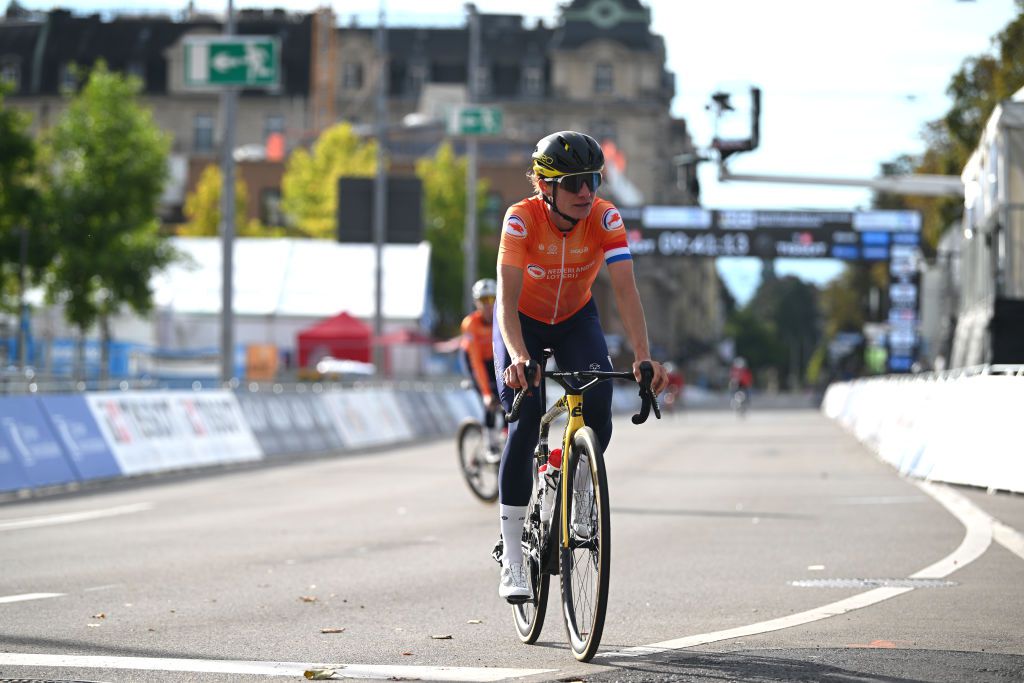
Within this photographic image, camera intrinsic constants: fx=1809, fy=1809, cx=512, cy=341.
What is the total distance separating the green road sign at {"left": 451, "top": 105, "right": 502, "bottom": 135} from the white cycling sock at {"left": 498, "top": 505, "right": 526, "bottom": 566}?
36.3 m

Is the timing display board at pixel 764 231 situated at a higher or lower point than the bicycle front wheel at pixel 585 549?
lower

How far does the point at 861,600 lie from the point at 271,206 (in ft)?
287

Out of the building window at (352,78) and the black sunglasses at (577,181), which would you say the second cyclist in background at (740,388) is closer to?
the black sunglasses at (577,181)

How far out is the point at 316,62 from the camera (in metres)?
105

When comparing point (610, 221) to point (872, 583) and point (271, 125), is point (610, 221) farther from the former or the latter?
point (271, 125)

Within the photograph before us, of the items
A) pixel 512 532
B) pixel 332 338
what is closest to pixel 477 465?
pixel 512 532

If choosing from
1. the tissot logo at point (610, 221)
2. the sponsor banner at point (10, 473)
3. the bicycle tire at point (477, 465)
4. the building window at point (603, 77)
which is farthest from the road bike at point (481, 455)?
the building window at point (603, 77)

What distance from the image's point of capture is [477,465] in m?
15.7

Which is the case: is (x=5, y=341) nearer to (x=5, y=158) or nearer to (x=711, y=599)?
(x=5, y=158)

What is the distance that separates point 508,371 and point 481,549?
491 cm

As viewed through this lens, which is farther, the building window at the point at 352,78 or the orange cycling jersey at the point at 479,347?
the building window at the point at 352,78

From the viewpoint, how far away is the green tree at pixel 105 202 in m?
46.2

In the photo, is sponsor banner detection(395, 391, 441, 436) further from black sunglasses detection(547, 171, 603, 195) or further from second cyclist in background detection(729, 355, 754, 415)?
black sunglasses detection(547, 171, 603, 195)

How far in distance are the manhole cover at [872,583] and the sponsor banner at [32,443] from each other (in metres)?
9.80
